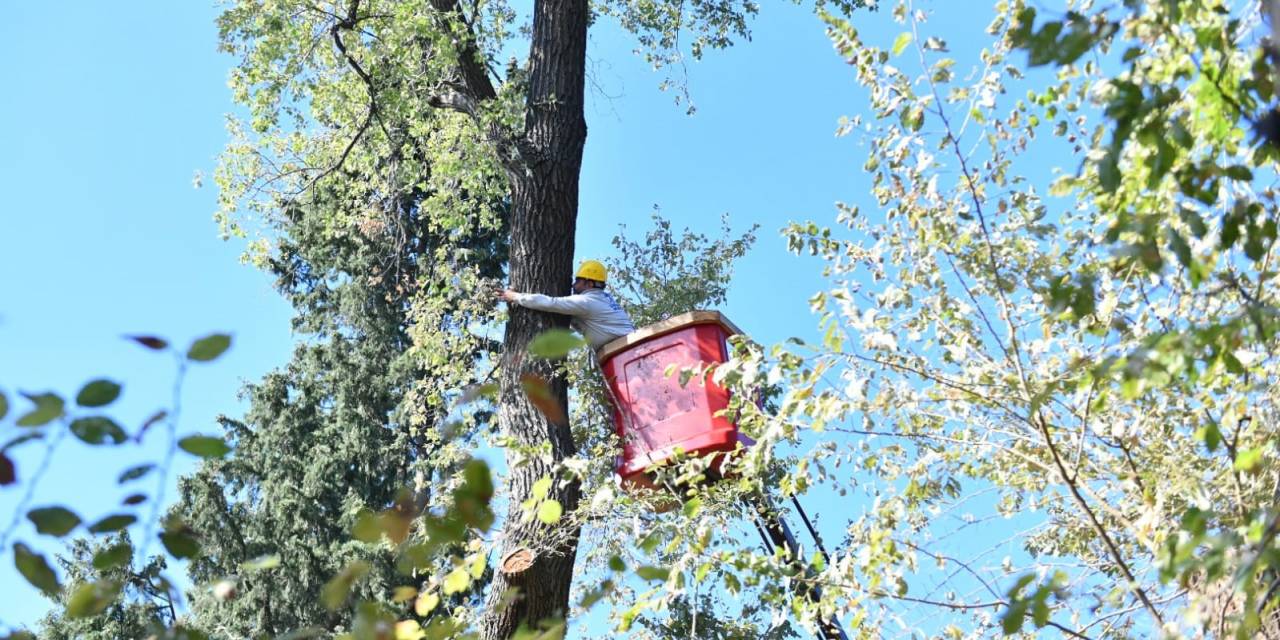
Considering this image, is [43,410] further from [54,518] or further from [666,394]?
[666,394]

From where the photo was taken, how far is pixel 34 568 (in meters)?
1.94

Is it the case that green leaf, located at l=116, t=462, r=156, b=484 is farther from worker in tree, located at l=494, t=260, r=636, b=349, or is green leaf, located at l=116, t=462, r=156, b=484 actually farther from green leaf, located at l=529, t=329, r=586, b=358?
worker in tree, located at l=494, t=260, r=636, b=349

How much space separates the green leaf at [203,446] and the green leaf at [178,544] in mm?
175

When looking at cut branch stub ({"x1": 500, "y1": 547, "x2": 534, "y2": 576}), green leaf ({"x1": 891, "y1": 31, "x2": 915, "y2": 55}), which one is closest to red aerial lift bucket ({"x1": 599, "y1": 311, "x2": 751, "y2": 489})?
cut branch stub ({"x1": 500, "y1": 547, "x2": 534, "y2": 576})

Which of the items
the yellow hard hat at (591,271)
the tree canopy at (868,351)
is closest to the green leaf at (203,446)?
the tree canopy at (868,351)

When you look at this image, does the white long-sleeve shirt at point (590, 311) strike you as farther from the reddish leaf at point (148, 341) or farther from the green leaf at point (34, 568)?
the reddish leaf at point (148, 341)

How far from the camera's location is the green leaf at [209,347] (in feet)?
6.03

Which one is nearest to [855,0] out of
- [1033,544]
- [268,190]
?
[268,190]

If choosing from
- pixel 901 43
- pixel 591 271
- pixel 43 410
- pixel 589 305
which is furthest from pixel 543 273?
pixel 43 410

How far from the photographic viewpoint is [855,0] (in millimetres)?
9984

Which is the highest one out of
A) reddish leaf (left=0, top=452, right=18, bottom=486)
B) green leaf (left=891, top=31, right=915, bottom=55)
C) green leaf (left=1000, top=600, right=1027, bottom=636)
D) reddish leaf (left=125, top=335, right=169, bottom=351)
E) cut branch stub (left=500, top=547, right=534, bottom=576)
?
green leaf (left=891, top=31, right=915, bottom=55)

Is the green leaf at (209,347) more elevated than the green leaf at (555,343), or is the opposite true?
the green leaf at (209,347)

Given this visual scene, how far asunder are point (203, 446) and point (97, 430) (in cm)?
15

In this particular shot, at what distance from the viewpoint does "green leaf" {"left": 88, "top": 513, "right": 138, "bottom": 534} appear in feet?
6.37
